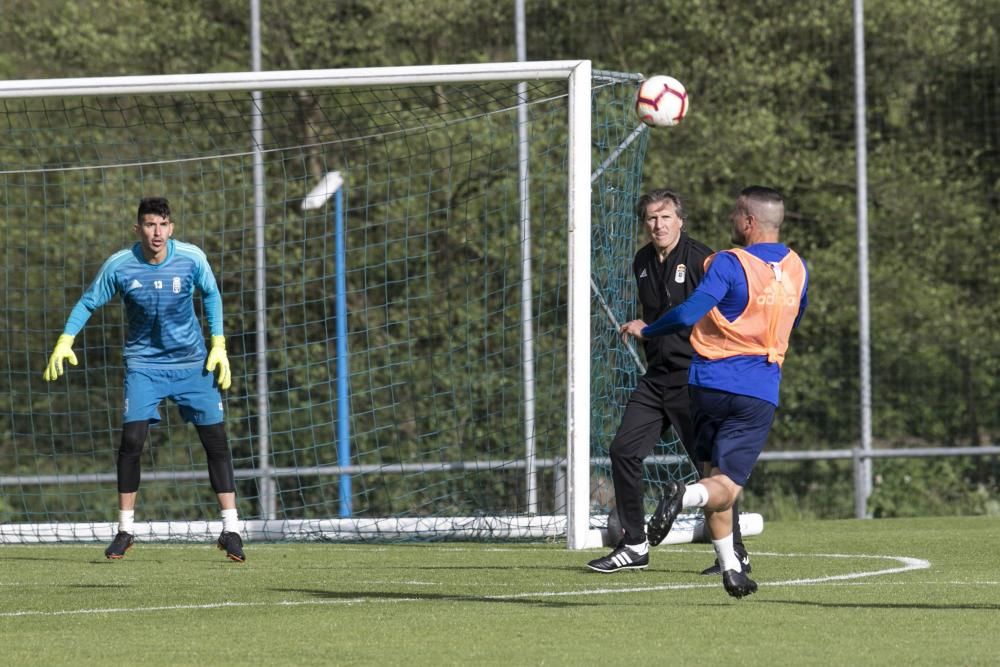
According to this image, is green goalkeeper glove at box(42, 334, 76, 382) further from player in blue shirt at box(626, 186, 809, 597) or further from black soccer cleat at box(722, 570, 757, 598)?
black soccer cleat at box(722, 570, 757, 598)

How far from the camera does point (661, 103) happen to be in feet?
31.0

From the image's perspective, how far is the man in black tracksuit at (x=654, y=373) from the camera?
8.53 metres

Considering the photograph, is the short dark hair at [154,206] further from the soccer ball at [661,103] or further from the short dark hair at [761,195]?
the short dark hair at [761,195]

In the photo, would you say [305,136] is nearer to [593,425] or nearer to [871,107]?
[871,107]

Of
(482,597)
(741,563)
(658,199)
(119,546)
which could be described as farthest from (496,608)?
(119,546)

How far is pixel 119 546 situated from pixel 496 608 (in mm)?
3572

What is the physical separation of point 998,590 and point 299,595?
9.93 feet

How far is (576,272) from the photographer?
9.96 m

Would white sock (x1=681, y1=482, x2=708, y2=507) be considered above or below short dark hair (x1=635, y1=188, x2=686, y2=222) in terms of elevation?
below

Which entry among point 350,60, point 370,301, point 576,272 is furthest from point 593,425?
point 350,60

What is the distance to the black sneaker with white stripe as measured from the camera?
839 centimetres

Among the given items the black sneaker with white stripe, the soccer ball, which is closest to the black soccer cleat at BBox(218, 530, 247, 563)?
the black sneaker with white stripe

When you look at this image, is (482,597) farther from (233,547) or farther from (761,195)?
(233,547)

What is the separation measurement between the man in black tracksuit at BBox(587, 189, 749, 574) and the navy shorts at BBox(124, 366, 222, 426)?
2.50 m
